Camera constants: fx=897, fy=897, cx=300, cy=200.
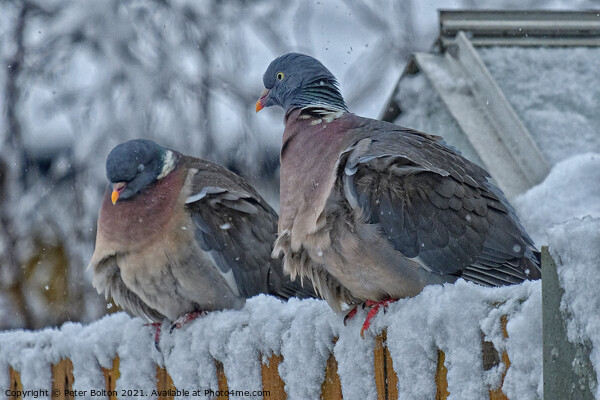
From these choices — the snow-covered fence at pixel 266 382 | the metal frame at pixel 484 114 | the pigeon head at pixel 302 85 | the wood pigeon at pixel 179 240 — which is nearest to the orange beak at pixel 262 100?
the pigeon head at pixel 302 85

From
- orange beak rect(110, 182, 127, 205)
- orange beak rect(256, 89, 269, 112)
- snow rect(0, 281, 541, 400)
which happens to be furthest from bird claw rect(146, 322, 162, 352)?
orange beak rect(256, 89, 269, 112)

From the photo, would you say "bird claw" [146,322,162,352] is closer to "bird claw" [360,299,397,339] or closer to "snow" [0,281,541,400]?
"snow" [0,281,541,400]

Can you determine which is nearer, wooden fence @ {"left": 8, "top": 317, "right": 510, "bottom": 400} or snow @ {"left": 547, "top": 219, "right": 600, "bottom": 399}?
snow @ {"left": 547, "top": 219, "right": 600, "bottom": 399}

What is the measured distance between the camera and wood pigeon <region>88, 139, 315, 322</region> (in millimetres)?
3695

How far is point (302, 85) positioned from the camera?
341 centimetres

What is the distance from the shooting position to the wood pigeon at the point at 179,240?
3.70m

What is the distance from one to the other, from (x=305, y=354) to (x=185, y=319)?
47.2 inches

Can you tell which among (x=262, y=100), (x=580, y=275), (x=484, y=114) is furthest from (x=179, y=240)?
(x=580, y=275)

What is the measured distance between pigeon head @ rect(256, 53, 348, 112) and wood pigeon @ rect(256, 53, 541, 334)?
32 centimetres

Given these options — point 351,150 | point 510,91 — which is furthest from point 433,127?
point 351,150

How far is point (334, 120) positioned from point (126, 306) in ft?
4.81

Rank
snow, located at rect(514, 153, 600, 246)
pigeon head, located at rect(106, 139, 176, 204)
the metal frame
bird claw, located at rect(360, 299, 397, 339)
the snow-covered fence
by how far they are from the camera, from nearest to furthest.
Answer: the snow-covered fence
bird claw, located at rect(360, 299, 397, 339)
pigeon head, located at rect(106, 139, 176, 204)
snow, located at rect(514, 153, 600, 246)
the metal frame

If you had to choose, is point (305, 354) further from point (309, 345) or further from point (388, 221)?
point (388, 221)

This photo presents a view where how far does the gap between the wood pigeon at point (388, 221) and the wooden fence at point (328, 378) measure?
1.03ft
